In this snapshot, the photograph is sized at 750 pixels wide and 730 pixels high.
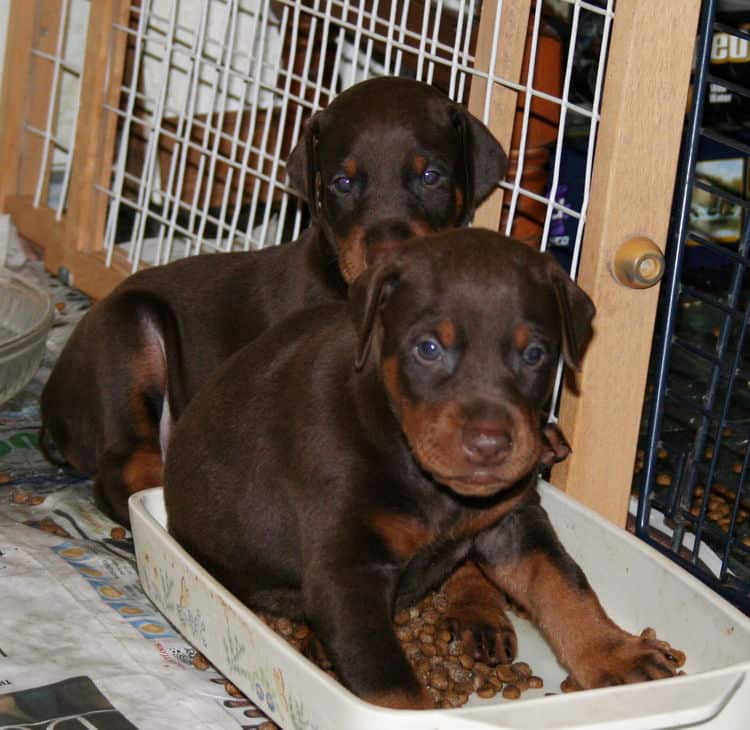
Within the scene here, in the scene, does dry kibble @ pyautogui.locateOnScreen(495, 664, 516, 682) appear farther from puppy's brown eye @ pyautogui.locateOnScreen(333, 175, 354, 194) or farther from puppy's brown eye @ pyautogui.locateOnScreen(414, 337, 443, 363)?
puppy's brown eye @ pyautogui.locateOnScreen(333, 175, 354, 194)

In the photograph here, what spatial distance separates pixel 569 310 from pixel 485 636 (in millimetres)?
764

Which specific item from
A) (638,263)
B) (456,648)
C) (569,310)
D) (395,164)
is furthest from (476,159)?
(456,648)

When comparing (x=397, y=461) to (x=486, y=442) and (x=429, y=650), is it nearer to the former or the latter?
(x=486, y=442)

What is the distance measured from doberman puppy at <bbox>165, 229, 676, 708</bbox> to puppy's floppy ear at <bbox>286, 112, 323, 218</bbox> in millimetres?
599

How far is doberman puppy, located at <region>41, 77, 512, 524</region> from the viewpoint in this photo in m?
3.34

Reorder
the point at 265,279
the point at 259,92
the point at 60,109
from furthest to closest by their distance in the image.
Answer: the point at 60,109
the point at 259,92
the point at 265,279

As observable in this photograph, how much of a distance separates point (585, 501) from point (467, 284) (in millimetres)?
998

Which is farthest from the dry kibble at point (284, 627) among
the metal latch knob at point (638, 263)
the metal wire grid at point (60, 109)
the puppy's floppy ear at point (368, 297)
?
the metal wire grid at point (60, 109)

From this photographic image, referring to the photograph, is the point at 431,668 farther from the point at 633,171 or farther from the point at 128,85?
the point at 128,85

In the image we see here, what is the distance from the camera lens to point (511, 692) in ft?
9.23

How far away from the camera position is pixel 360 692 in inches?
96.7

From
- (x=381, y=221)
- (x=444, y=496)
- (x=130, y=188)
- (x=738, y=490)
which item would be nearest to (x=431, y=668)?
(x=444, y=496)

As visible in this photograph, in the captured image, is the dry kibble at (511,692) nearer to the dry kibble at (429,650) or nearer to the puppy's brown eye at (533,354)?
the dry kibble at (429,650)

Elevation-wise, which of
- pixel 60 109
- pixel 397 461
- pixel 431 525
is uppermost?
pixel 60 109
